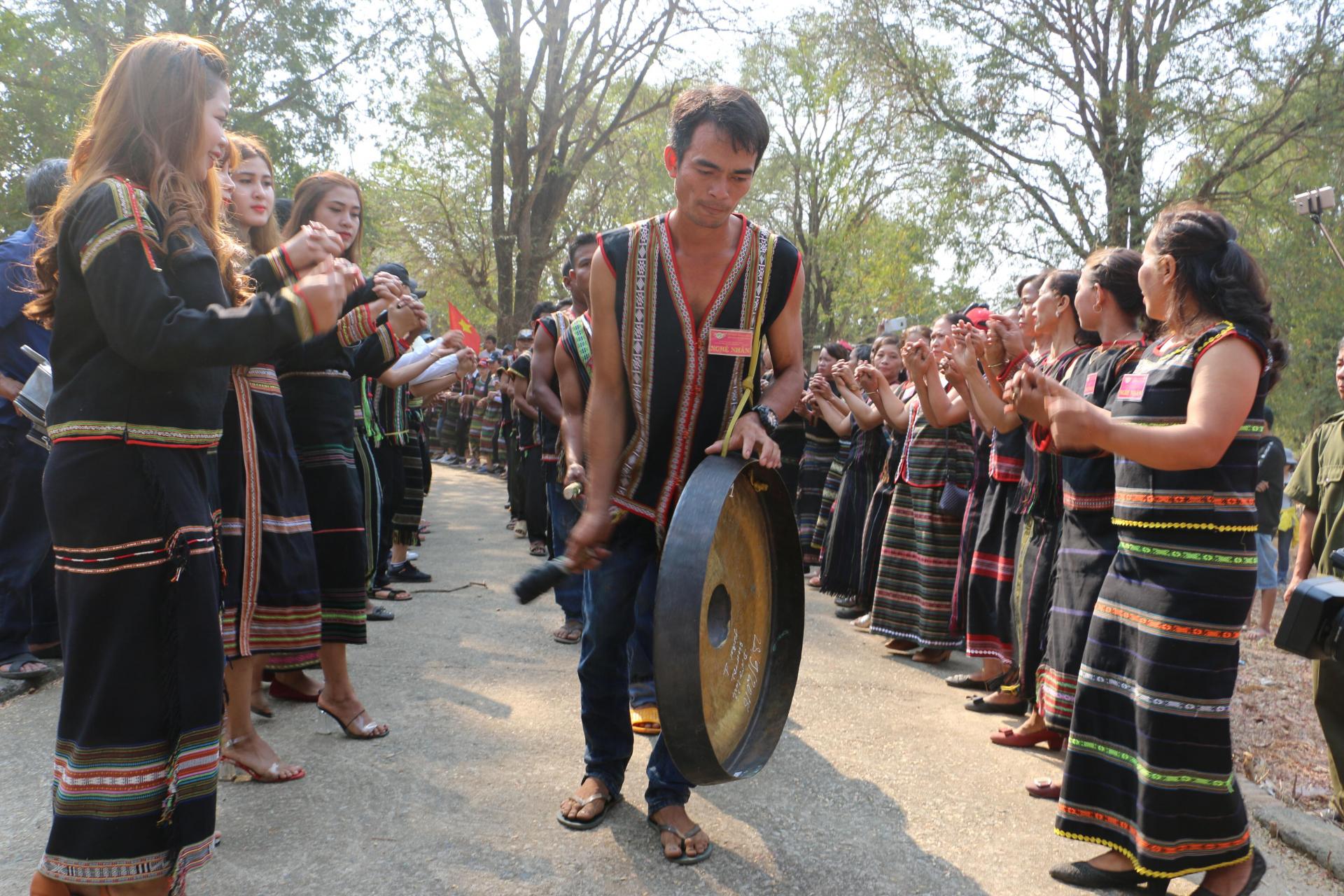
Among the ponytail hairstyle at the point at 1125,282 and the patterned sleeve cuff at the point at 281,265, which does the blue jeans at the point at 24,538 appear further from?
the ponytail hairstyle at the point at 1125,282

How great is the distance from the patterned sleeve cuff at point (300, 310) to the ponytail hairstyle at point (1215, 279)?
2588 mm

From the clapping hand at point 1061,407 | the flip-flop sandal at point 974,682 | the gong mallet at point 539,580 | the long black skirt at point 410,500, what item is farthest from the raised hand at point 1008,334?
the long black skirt at point 410,500

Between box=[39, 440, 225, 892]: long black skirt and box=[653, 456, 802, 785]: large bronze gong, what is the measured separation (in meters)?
1.17

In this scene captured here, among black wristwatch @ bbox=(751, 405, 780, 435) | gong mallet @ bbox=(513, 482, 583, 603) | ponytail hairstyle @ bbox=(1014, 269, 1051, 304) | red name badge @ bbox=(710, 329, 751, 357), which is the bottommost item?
gong mallet @ bbox=(513, 482, 583, 603)

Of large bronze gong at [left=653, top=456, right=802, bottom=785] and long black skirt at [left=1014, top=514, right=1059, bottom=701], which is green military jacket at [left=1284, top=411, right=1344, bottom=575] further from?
large bronze gong at [left=653, top=456, right=802, bottom=785]

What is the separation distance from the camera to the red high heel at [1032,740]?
4262mm

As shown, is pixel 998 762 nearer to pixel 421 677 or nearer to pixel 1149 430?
pixel 1149 430

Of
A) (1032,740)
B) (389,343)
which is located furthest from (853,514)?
(389,343)

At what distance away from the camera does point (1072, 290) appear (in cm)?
445

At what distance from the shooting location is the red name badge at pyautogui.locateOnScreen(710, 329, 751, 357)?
9.73 ft

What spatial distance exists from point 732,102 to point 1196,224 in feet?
4.96

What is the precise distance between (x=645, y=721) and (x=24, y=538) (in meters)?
3.23

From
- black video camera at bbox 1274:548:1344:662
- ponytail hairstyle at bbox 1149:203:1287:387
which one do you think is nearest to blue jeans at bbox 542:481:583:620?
ponytail hairstyle at bbox 1149:203:1287:387

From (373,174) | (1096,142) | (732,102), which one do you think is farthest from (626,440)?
(373,174)
